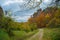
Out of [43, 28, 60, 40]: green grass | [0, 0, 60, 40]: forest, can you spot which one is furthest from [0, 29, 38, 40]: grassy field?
[43, 28, 60, 40]: green grass

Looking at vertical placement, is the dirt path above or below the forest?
below

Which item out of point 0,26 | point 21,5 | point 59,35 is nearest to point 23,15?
point 21,5

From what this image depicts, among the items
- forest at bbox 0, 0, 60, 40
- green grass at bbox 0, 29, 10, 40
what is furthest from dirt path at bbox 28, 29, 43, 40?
green grass at bbox 0, 29, 10, 40

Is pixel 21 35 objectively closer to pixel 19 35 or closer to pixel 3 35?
pixel 19 35

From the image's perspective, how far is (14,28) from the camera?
251 cm

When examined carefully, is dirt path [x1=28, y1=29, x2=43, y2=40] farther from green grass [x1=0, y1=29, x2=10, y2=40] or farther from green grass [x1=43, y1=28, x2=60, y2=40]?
green grass [x1=0, y1=29, x2=10, y2=40]

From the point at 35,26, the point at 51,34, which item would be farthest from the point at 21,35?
the point at 51,34

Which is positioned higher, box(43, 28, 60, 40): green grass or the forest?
the forest

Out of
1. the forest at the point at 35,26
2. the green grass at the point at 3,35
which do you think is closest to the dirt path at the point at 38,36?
the forest at the point at 35,26

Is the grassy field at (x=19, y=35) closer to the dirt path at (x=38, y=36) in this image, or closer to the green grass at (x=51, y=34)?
the dirt path at (x=38, y=36)

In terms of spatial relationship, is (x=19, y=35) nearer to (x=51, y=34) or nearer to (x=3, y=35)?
(x=3, y=35)

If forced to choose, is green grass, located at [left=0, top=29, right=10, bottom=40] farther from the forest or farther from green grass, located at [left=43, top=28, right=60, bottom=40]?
green grass, located at [left=43, top=28, right=60, bottom=40]

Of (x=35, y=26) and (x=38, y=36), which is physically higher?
(x=35, y=26)

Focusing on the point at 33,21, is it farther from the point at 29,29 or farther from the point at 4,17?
the point at 4,17
